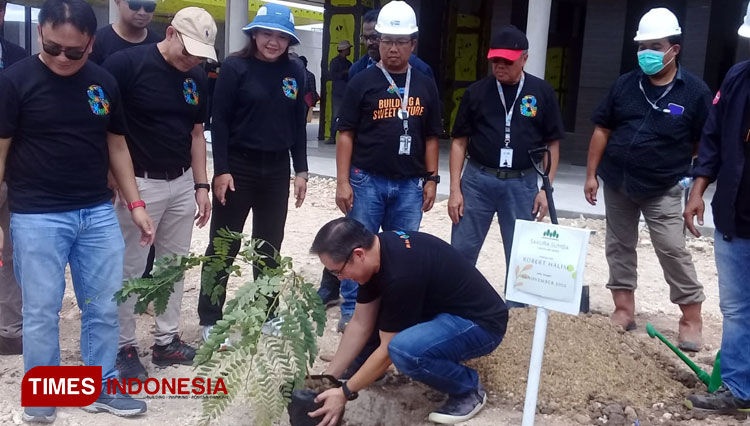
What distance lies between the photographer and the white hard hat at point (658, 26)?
4375 millimetres

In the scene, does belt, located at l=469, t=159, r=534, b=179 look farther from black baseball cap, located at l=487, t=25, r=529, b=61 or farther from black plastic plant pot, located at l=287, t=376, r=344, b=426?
black plastic plant pot, located at l=287, t=376, r=344, b=426

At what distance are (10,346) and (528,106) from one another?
10.5 ft

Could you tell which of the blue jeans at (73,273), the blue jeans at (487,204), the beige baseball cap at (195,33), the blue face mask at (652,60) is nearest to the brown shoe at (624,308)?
the blue jeans at (487,204)

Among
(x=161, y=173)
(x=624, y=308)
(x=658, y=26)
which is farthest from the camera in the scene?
(x=624, y=308)

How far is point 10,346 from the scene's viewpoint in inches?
161

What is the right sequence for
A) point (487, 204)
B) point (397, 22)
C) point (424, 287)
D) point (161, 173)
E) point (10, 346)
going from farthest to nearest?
point (487, 204) < point (397, 22) < point (10, 346) < point (161, 173) < point (424, 287)

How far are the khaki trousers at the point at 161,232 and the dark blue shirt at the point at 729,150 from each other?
2651 millimetres

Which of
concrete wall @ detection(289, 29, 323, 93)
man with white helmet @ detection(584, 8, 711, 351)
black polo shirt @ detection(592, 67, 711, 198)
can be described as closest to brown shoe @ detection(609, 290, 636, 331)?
man with white helmet @ detection(584, 8, 711, 351)

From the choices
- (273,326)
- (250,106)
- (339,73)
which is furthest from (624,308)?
(339,73)

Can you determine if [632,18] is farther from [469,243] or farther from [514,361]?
[514,361]

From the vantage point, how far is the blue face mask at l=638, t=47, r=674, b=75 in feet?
14.3

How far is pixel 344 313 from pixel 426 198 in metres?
0.86

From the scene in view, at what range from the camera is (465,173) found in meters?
4.74

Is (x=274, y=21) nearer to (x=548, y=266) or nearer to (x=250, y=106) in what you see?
(x=250, y=106)
